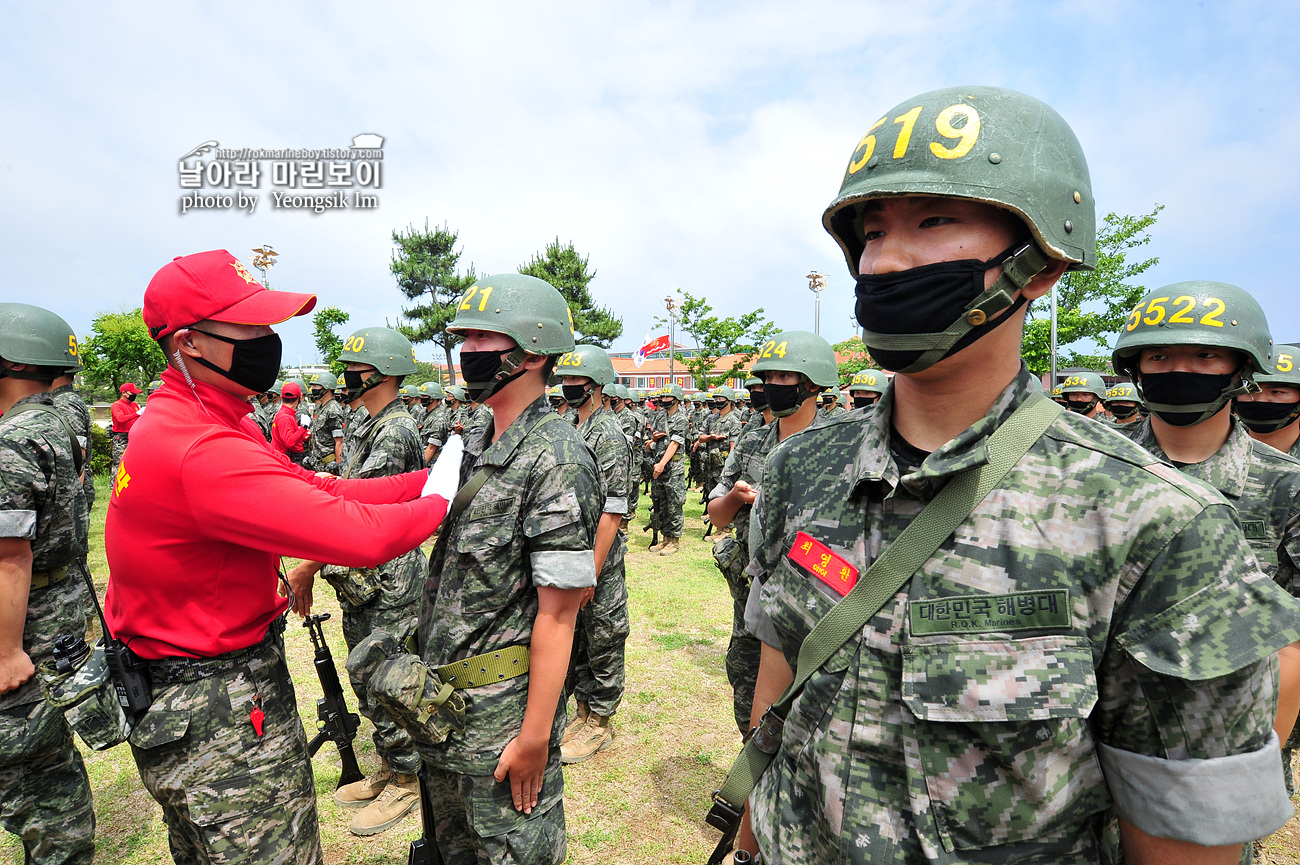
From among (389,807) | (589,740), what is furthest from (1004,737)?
(589,740)

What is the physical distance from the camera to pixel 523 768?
236 cm

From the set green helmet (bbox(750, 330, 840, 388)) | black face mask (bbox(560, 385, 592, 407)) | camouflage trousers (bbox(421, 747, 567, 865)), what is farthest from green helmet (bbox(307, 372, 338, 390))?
camouflage trousers (bbox(421, 747, 567, 865))

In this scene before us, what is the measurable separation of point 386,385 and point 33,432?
2174 millimetres

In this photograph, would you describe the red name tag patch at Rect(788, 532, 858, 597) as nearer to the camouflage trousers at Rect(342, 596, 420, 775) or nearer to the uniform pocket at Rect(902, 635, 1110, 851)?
the uniform pocket at Rect(902, 635, 1110, 851)

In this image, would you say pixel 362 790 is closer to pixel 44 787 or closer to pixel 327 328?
pixel 44 787

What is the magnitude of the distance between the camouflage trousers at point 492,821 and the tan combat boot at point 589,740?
2.51 metres

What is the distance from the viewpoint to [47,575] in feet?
12.1

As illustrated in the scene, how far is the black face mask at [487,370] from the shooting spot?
9.03ft

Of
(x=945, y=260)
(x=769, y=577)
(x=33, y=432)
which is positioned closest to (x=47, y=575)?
(x=33, y=432)

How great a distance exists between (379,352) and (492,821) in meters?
→ 3.90

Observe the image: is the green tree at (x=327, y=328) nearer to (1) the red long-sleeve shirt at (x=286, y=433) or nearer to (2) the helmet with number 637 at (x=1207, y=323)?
(1) the red long-sleeve shirt at (x=286, y=433)

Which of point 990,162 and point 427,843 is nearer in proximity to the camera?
point 990,162

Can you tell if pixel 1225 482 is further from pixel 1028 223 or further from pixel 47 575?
pixel 47 575

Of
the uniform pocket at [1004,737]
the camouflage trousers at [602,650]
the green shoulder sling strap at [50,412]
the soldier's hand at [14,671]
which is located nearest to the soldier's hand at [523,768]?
the uniform pocket at [1004,737]
